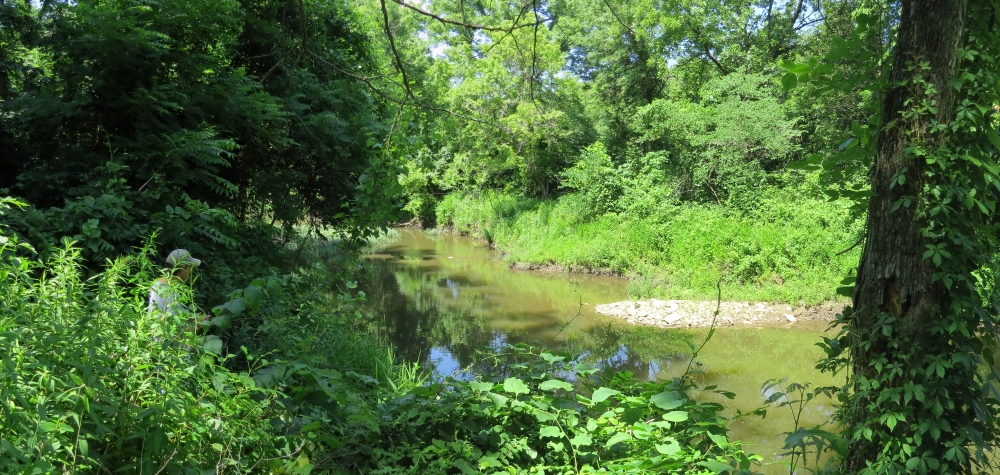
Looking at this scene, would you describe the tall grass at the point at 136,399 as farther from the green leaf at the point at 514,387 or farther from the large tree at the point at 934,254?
the large tree at the point at 934,254

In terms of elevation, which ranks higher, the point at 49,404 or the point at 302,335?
the point at 49,404

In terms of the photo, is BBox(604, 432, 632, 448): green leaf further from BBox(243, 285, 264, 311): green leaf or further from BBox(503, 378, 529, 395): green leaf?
BBox(243, 285, 264, 311): green leaf

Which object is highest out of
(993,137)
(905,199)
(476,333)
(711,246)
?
(993,137)

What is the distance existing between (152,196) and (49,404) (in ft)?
12.0

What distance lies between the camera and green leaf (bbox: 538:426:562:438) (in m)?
2.30

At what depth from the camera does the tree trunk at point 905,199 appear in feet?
7.75

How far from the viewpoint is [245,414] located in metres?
2.13

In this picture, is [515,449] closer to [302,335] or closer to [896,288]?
[896,288]

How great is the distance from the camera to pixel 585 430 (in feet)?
7.78

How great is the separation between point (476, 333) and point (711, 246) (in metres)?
6.13

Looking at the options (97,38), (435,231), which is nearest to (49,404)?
(97,38)

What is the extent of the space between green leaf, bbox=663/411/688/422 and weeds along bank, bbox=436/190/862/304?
871 centimetres

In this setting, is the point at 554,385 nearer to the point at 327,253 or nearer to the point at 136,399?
the point at 136,399

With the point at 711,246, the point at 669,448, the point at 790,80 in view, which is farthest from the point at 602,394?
the point at 711,246
